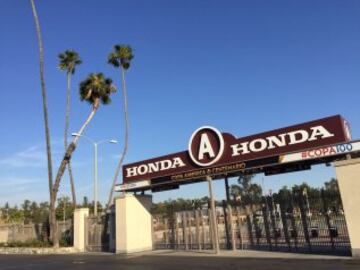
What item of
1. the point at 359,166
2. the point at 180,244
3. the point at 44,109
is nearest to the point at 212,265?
the point at 359,166

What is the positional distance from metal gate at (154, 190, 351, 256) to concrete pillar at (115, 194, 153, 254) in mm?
1314

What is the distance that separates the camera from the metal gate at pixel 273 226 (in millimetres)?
18297

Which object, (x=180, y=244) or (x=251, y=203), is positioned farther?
(x=180, y=244)

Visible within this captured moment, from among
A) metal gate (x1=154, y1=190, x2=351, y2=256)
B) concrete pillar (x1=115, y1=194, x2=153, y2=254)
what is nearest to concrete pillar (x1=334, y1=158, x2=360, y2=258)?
metal gate (x1=154, y1=190, x2=351, y2=256)

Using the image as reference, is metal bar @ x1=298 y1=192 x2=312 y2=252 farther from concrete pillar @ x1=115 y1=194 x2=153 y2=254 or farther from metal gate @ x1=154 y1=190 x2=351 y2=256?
concrete pillar @ x1=115 y1=194 x2=153 y2=254

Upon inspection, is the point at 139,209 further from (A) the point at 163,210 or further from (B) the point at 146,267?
(B) the point at 146,267

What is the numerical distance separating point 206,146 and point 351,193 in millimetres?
7671

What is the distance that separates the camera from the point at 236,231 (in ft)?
73.4

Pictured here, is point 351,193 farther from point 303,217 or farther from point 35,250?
point 35,250

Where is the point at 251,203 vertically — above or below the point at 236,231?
above

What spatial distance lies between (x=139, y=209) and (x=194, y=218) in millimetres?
3993

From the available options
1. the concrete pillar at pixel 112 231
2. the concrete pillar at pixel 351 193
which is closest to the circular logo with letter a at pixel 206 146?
the concrete pillar at pixel 351 193

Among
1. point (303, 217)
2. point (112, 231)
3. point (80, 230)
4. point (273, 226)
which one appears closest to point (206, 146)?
point (273, 226)

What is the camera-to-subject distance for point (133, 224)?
25.5m
